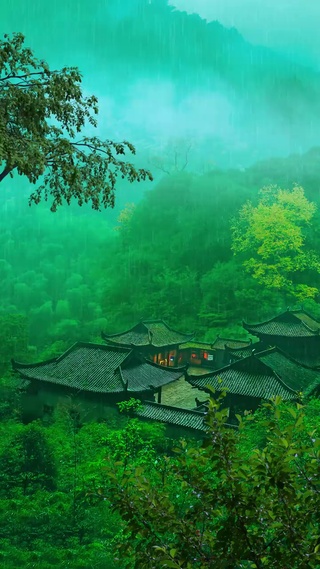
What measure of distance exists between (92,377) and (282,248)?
30.1 m

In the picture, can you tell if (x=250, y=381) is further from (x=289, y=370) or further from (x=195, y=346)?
(x=195, y=346)

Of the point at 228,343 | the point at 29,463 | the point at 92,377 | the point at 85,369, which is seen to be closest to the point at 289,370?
the point at 92,377

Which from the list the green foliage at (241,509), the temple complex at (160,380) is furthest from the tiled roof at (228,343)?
the green foliage at (241,509)

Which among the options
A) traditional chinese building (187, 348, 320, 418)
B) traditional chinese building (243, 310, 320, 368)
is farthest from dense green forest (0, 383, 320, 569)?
traditional chinese building (243, 310, 320, 368)

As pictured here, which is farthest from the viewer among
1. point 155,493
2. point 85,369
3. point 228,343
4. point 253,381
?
point 228,343

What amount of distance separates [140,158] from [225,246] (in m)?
65.5

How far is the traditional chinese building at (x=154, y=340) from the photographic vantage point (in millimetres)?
39841

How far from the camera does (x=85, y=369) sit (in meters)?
26.0

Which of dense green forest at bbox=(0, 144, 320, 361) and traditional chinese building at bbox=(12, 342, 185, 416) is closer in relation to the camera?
traditional chinese building at bbox=(12, 342, 185, 416)

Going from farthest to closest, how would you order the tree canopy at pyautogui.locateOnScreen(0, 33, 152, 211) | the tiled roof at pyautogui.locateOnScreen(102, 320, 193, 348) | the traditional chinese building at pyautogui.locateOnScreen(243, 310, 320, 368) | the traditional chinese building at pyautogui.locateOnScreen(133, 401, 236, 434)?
1. the tiled roof at pyautogui.locateOnScreen(102, 320, 193, 348)
2. the traditional chinese building at pyautogui.locateOnScreen(243, 310, 320, 368)
3. the traditional chinese building at pyautogui.locateOnScreen(133, 401, 236, 434)
4. the tree canopy at pyautogui.locateOnScreen(0, 33, 152, 211)

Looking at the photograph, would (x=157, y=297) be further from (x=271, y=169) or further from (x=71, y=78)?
(x=71, y=78)

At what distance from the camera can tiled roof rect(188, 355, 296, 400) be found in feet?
74.7

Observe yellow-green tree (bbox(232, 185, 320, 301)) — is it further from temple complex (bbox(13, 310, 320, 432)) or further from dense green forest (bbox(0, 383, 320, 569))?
dense green forest (bbox(0, 383, 320, 569))

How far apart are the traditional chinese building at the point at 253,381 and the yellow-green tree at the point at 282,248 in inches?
883
